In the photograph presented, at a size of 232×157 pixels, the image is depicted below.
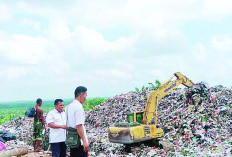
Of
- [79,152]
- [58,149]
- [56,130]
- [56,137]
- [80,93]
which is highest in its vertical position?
[80,93]

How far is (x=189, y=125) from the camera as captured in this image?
11586mm

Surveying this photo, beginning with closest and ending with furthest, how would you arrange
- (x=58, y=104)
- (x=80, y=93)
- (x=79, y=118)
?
(x=79, y=118), (x=80, y=93), (x=58, y=104)

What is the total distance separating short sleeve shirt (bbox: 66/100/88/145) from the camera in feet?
16.4

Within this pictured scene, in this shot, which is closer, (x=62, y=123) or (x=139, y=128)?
(x=62, y=123)

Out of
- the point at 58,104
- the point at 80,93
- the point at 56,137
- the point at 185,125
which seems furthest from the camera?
the point at 185,125

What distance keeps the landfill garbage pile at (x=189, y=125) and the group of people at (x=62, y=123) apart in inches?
87.1

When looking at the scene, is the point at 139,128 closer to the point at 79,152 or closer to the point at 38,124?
the point at 38,124

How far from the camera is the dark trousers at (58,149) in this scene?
6.58 m

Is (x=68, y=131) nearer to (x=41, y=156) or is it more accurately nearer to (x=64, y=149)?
(x=64, y=149)

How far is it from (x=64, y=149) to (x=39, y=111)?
3623 millimetres

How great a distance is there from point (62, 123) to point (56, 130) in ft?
1.30

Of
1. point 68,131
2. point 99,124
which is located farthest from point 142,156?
point 99,124

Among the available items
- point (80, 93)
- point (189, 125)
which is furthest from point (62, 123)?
point (189, 125)

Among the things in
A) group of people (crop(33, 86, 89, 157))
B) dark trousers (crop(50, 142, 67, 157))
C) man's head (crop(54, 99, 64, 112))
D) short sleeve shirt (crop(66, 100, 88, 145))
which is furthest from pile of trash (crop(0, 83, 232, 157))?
short sleeve shirt (crop(66, 100, 88, 145))
